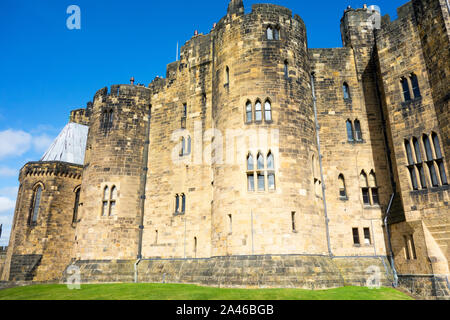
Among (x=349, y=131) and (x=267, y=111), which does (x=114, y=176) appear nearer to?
(x=267, y=111)

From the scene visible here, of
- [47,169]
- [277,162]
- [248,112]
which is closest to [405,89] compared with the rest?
[277,162]

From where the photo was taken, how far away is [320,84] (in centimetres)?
2323

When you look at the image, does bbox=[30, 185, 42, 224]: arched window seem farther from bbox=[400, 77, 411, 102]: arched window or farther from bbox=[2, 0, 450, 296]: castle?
bbox=[400, 77, 411, 102]: arched window

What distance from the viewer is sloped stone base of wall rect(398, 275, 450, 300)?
15.9 meters

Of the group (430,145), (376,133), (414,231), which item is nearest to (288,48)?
(376,133)

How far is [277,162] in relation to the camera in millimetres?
18312

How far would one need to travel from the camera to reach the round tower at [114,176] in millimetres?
23688

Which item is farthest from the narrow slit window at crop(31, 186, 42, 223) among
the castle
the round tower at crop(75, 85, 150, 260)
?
the round tower at crop(75, 85, 150, 260)

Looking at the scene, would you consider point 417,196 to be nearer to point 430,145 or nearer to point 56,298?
point 430,145

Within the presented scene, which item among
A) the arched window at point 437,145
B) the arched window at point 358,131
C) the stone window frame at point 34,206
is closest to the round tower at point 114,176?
the stone window frame at point 34,206

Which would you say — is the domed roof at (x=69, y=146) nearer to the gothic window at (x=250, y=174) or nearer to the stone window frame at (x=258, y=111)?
the stone window frame at (x=258, y=111)

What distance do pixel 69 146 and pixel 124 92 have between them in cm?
1242

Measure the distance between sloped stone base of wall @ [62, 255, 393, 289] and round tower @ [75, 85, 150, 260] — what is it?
129 centimetres
